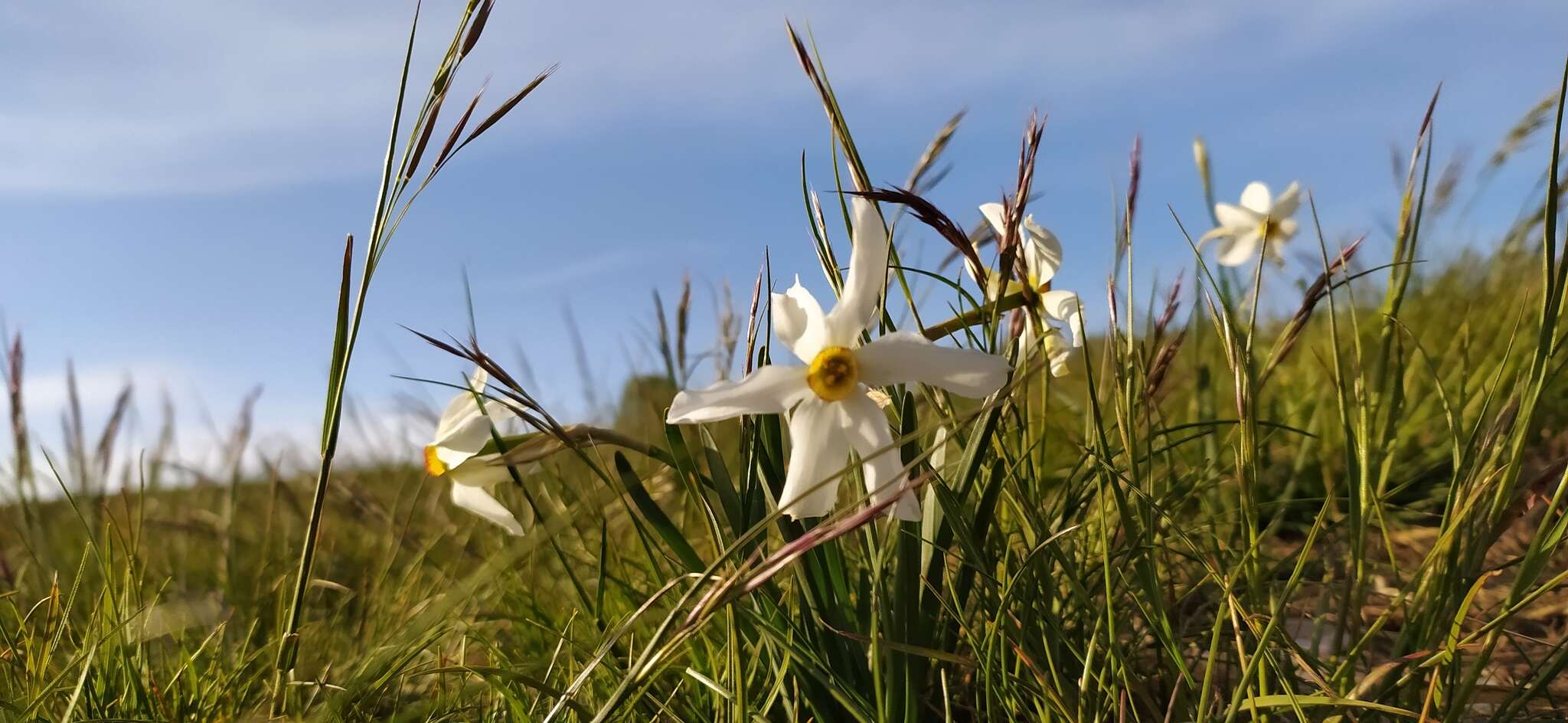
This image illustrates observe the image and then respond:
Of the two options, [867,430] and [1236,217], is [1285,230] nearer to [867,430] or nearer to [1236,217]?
[1236,217]

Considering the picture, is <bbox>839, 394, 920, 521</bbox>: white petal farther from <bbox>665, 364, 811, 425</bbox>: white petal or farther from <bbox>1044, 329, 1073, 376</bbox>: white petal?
<bbox>1044, 329, 1073, 376</bbox>: white petal

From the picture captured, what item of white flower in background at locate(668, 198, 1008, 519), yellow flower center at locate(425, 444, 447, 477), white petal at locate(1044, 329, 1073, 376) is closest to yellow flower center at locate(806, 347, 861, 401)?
white flower in background at locate(668, 198, 1008, 519)

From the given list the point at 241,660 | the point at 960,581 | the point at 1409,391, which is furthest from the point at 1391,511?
the point at 241,660

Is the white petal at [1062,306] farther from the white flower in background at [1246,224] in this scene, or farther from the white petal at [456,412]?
the white flower in background at [1246,224]

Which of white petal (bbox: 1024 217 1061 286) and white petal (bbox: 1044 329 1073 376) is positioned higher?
white petal (bbox: 1024 217 1061 286)

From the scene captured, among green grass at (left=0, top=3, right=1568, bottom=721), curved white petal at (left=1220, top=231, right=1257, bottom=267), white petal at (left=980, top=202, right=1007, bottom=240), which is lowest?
green grass at (left=0, top=3, right=1568, bottom=721)

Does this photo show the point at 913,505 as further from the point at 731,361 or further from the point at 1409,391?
the point at 1409,391

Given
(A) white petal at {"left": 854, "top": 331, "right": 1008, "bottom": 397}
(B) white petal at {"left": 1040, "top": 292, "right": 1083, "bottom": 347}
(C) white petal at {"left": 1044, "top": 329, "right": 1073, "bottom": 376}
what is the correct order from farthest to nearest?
(B) white petal at {"left": 1040, "top": 292, "right": 1083, "bottom": 347} < (C) white petal at {"left": 1044, "top": 329, "right": 1073, "bottom": 376} < (A) white petal at {"left": 854, "top": 331, "right": 1008, "bottom": 397}
